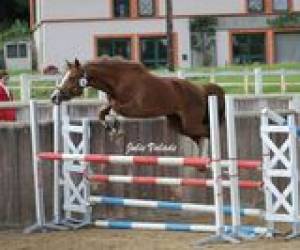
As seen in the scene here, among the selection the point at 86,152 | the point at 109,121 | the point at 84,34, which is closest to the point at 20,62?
the point at 84,34

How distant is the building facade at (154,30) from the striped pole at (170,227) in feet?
146

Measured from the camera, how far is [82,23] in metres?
58.3

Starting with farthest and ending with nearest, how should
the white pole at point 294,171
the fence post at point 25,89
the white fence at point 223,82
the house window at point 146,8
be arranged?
the house window at point 146,8 < the white fence at point 223,82 < the fence post at point 25,89 < the white pole at point 294,171

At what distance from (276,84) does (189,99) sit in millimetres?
18405

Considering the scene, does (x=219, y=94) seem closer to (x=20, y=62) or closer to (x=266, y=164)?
(x=266, y=164)

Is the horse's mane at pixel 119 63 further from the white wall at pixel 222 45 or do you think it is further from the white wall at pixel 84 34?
the white wall at pixel 222 45

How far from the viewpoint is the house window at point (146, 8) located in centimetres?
5847

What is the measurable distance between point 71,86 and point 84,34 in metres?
47.3

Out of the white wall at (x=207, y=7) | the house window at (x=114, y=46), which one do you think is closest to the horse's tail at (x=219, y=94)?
the white wall at (x=207, y=7)

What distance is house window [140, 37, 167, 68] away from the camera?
57406 millimetres

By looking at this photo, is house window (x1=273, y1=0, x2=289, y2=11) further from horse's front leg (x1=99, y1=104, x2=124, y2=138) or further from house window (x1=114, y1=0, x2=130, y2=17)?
horse's front leg (x1=99, y1=104, x2=124, y2=138)

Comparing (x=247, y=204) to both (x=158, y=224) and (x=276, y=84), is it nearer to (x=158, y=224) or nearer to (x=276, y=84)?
(x=158, y=224)

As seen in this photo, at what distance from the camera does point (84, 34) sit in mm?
58312

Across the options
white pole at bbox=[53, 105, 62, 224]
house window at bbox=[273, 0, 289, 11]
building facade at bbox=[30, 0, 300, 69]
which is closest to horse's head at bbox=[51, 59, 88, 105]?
white pole at bbox=[53, 105, 62, 224]
